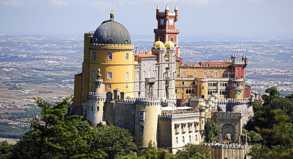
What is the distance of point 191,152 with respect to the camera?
277ft

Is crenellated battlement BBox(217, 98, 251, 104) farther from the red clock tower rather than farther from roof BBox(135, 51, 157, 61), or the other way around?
the red clock tower

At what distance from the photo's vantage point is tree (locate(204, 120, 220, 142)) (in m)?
93.0

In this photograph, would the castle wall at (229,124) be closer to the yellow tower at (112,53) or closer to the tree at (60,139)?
the yellow tower at (112,53)

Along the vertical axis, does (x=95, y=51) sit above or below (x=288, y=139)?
above

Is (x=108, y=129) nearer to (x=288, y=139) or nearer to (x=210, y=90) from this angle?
(x=288, y=139)

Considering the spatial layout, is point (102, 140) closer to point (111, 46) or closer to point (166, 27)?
point (111, 46)

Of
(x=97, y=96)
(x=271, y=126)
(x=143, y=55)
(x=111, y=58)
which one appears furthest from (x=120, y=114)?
(x=271, y=126)

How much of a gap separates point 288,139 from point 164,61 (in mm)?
23751

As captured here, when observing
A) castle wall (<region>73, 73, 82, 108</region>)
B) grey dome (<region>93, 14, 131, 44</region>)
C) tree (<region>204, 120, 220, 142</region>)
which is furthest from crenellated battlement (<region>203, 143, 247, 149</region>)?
castle wall (<region>73, 73, 82, 108</region>)

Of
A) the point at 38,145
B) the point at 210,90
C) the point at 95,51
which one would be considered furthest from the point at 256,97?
the point at 38,145

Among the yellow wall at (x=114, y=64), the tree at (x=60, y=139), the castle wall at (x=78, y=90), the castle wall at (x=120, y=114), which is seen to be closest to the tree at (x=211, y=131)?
the castle wall at (x=120, y=114)

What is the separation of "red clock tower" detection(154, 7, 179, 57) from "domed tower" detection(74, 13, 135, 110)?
776 inches

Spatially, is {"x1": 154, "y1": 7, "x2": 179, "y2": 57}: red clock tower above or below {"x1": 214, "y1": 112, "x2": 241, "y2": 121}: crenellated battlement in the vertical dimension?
above

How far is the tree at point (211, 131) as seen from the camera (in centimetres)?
9300
